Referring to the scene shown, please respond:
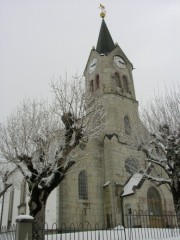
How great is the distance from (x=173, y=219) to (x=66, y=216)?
935cm

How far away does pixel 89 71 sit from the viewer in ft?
112

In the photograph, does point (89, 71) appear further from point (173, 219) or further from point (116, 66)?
point (173, 219)

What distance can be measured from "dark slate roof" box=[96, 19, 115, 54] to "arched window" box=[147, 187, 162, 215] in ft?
62.8

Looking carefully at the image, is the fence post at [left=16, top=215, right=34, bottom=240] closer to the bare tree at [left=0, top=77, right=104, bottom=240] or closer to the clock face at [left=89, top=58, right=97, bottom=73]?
the bare tree at [left=0, top=77, right=104, bottom=240]

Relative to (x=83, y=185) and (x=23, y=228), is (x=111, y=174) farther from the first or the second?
(x=23, y=228)

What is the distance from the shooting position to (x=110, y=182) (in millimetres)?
23125

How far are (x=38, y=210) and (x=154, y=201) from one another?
14.4 m

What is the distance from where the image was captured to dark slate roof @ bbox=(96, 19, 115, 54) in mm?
34287

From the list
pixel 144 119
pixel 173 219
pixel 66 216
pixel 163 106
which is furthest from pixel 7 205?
pixel 163 106

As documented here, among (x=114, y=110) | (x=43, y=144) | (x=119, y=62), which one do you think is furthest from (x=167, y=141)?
(x=119, y=62)

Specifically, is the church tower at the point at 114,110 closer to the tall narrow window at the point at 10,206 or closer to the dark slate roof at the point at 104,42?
the dark slate roof at the point at 104,42

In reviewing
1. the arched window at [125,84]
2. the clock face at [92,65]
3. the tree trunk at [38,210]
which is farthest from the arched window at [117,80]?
the tree trunk at [38,210]

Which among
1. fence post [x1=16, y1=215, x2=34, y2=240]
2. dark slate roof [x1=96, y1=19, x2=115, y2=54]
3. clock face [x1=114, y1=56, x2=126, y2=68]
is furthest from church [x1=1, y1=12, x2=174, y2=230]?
fence post [x1=16, y1=215, x2=34, y2=240]

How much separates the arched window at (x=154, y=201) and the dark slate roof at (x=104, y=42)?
1915 centimetres
